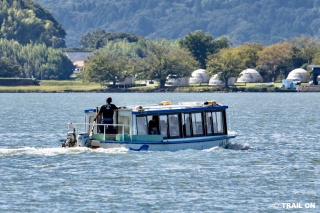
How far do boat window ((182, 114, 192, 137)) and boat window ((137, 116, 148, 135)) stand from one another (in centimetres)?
205

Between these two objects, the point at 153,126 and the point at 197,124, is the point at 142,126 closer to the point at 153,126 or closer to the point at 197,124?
the point at 153,126

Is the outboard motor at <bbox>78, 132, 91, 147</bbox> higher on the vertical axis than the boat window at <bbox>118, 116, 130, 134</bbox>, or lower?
lower

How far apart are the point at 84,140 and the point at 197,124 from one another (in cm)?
627

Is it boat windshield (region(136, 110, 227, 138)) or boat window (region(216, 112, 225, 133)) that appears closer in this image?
boat windshield (region(136, 110, 227, 138))

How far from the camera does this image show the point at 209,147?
191 feet

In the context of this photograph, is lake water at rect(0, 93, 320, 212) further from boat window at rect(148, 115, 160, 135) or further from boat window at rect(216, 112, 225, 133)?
boat window at rect(148, 115, 160, 135)

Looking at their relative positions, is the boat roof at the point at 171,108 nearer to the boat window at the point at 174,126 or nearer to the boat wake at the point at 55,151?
the boat window at the point at 174,126

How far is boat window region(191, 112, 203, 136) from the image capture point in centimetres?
5844

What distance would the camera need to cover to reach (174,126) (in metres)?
57.8

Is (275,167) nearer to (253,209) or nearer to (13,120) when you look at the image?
(253,209)

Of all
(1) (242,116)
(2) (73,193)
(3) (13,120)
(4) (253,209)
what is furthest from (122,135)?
(1) (242,116)

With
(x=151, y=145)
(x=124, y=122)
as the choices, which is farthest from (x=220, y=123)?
(x=124, y=122)

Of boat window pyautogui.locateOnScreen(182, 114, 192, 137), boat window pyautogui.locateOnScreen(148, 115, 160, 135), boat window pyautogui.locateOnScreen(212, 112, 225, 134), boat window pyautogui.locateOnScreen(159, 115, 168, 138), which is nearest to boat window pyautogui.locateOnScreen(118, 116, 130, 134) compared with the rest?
boat window pyautogui.locateOnScreen(148, 115, 160, 135)

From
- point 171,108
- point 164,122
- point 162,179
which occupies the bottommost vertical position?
point 162,179
